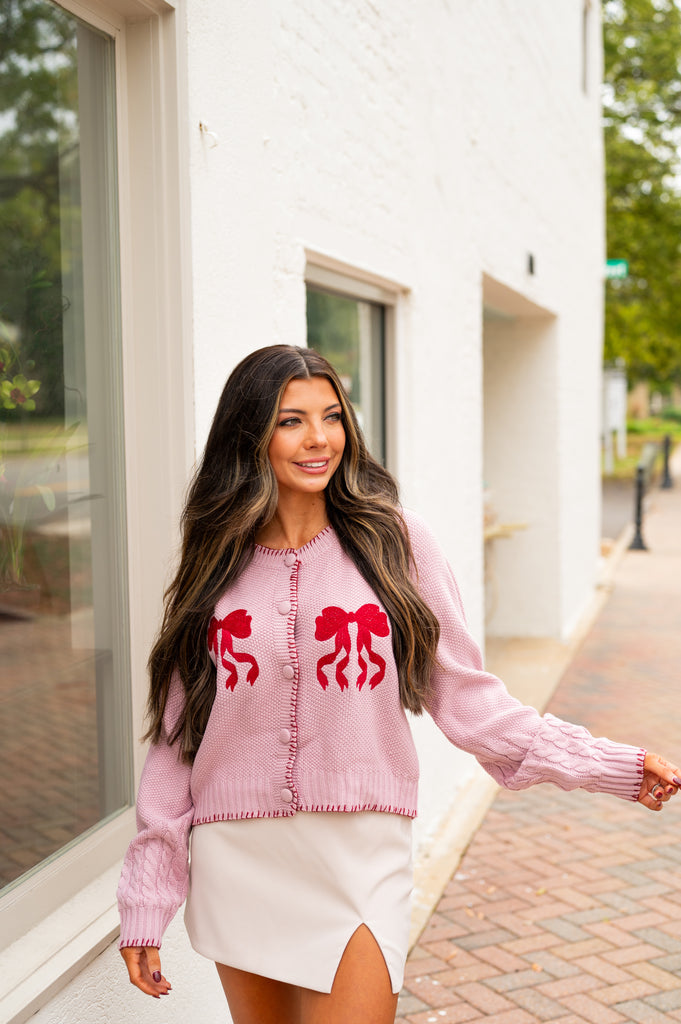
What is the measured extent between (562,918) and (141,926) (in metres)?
2.71

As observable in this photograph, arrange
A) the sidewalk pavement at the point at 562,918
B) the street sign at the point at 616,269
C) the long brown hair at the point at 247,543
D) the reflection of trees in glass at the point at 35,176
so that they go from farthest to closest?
1. the street sign at the point at 616,269
2. the sidewalk pavement at the point at 562,918
3. the reflection of trees in glass at the point at 35,176
4. the long brown hair at the point at 247,543

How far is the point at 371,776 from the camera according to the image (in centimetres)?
213

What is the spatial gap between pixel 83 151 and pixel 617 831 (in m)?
4.08

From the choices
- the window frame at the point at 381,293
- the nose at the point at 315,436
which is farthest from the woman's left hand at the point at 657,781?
the window frame at the point at 381,293

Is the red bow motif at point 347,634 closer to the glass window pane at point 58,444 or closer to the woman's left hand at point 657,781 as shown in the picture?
the woman's left hand at point 657,781

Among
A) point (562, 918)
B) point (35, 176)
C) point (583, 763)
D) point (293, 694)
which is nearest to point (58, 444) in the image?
point (35, 176)

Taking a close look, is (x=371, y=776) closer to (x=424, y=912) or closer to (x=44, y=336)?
(x=44, y=336)

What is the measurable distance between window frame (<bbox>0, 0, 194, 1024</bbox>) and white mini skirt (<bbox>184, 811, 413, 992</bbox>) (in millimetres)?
552

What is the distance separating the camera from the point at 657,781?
2139 millimetres

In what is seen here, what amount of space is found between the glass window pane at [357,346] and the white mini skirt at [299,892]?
241 centimetres

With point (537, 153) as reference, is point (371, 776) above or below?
below

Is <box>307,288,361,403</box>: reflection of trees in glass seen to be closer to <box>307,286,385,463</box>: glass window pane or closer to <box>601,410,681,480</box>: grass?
<box>307,286,385,463</box>: glass window pane

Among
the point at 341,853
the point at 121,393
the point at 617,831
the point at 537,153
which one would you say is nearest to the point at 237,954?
the point at 341,853

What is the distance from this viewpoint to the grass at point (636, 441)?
29625 millimetres
